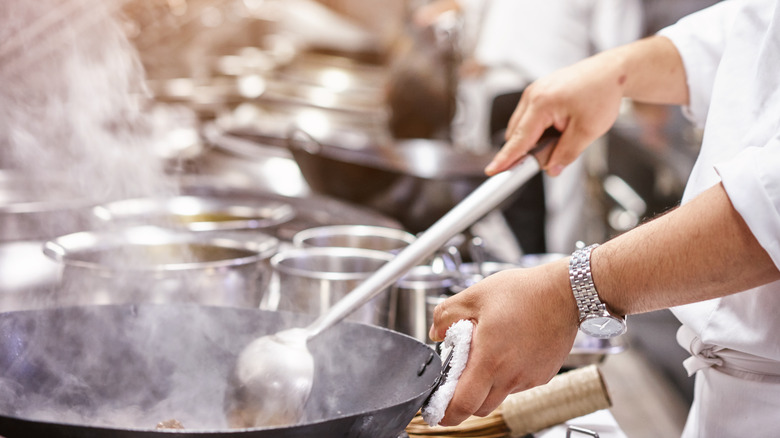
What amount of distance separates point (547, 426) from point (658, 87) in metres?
0.61

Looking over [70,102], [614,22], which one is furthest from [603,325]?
[614,22]

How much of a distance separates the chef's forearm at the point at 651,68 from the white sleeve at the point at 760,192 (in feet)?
1.65

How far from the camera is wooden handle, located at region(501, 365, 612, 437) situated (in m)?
1.04

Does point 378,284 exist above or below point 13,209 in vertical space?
below

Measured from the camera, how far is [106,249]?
133 centimetres

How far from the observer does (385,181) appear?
81.7 inches

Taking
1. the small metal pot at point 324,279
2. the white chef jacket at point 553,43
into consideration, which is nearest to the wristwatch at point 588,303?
the small metal pot at point 324,279

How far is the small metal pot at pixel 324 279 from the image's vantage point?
1.19m

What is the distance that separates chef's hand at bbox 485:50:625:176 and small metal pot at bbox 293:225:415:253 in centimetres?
37

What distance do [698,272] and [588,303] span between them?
118mm

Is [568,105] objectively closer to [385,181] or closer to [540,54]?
[385,181]

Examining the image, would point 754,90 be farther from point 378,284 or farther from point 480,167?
point 480,167

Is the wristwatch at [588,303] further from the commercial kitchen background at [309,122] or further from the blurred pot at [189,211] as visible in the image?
the commercial kitchen background at [309,122]

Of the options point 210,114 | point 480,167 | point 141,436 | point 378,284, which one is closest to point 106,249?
point 378,284
